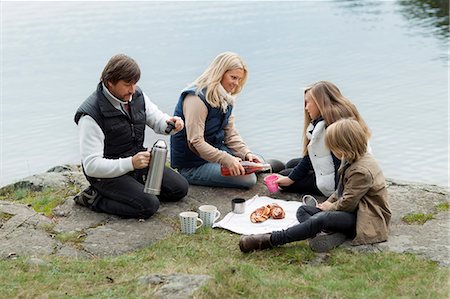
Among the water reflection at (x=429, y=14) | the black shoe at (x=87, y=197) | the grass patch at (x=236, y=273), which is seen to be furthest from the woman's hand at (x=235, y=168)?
the water reflection at (x=429, y=14)

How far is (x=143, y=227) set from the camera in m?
5.80

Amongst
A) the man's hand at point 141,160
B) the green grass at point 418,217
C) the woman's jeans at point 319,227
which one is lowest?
the green grass at point 418,217

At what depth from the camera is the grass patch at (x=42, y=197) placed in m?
6.51

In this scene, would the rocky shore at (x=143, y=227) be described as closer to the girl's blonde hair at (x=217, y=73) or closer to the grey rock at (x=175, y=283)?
the girl's blonde hair at (x=217, y=73)

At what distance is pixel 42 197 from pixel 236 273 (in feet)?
10.5

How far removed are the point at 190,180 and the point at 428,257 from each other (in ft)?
8.27

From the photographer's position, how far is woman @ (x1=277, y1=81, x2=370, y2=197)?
19.6 ft

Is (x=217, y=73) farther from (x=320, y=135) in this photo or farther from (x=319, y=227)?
(x=319, y=227)

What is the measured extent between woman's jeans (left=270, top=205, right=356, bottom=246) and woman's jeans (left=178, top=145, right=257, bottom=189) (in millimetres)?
1423

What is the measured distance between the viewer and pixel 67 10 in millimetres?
22547

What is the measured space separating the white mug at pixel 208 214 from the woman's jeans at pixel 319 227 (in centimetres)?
78

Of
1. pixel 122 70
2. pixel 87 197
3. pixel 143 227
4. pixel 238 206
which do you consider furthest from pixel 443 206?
pixel 87 197

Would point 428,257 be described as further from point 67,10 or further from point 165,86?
point 67,10

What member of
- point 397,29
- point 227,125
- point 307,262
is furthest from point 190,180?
point 397,29
